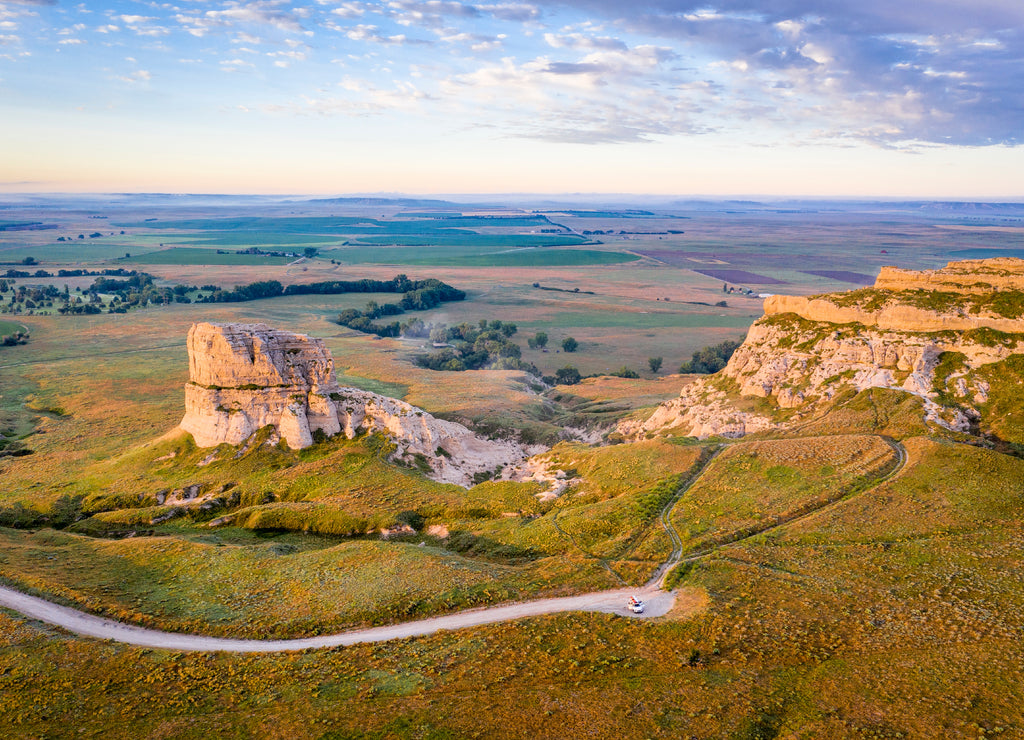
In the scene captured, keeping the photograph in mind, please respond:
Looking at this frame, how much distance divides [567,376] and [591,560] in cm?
8723

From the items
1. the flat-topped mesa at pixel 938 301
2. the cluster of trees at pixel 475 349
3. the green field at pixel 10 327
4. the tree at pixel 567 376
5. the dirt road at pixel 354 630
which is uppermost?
the flat-topped mesa at pixel 938 301

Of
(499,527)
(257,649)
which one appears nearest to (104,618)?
(257,649)

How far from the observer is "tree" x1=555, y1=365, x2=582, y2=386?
127 meters

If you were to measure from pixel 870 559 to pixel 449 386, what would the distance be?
74.1 metres

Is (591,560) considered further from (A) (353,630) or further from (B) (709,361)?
(B) (709,361)

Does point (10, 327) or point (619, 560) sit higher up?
point (619, 560)

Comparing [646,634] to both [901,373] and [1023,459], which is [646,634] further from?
[901,373]

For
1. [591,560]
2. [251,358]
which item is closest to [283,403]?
[251,358]

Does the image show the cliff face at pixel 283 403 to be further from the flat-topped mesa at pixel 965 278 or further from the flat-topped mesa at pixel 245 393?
the flat-topped mesa at pixel 965 278

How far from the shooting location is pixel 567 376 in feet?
420

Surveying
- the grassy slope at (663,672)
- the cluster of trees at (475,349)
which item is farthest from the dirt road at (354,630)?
the cluster of trees at (475,349)

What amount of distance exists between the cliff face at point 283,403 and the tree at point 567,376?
5725 centimetres

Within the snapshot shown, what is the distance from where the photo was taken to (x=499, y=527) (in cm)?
5097

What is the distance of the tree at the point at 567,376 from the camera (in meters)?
127
